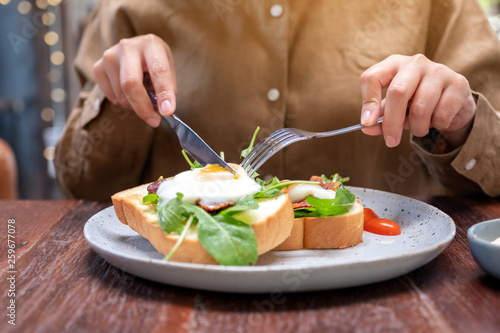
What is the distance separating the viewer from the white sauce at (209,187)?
40.4 inches

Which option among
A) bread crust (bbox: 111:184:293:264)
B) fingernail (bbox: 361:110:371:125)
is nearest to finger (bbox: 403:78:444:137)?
fingernail (bbox: 361:110:371:125)

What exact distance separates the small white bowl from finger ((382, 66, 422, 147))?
0.41m

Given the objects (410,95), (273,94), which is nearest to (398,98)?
(410,95)

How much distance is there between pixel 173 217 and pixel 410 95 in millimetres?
718

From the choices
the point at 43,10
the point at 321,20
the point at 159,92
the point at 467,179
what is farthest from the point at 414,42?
the point at 43,10

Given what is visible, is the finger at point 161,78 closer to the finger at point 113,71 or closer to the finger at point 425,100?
the finger at point 113,71

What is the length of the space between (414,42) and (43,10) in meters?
4.43

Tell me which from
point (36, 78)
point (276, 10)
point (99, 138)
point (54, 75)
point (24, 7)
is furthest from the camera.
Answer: point (54, 75)

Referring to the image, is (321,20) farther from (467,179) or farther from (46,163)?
(46,163)

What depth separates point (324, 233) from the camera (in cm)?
110

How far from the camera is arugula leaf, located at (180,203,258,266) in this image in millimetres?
871

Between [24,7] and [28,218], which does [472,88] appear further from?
[24,7]

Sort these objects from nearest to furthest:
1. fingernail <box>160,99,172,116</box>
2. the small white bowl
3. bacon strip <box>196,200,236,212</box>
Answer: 1. the small white bowl
2. bacon strip <box>196,200,236,212</box>
3. fingernail <box>160,99,172,116</box>

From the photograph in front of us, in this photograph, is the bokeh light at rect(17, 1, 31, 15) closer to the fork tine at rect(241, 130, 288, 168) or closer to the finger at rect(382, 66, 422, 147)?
the fork tine at rect(241, 130, 288, 168)
